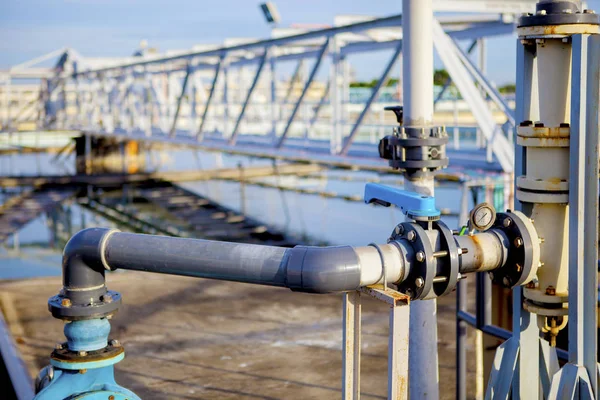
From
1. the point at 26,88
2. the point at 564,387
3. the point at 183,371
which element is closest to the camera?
the point at 564,387

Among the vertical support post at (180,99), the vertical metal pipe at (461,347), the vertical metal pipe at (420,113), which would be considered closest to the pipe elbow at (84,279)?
the vertical metal pipe at (420,113)

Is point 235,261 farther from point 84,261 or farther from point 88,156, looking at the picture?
point 88,156

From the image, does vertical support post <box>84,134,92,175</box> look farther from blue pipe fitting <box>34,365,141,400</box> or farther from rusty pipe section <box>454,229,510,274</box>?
rusty pipe section <box>454,229,510,274</box>

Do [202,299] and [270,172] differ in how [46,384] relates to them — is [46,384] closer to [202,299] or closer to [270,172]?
[202,299]

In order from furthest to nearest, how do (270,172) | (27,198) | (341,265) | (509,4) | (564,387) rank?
1. (270,172)
2. (27,198)
3. (509,4)
4. (564,387)
5. (341,265)

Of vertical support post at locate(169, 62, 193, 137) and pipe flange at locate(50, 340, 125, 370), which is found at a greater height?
vertical support post at locate(169, 62, 193, 137)

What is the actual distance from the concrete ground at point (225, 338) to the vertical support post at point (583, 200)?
311cm

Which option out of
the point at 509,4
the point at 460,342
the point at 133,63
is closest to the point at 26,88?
the point at 133,63

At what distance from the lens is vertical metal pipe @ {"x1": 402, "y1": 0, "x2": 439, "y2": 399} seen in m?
4.09

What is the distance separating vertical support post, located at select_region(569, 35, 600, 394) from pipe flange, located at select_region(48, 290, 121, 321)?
1637 mm

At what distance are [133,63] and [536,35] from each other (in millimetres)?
23756

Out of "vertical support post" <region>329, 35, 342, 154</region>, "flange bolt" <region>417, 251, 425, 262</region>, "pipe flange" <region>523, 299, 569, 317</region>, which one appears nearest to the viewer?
"flange bolt" <region>417, 251, 425, 262</region>

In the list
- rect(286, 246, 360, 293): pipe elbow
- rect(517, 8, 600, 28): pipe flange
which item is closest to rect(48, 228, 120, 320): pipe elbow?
rect(286, 246, 360, 293): pipe elbow

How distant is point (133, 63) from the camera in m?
25.7
